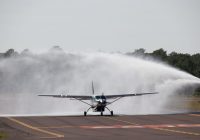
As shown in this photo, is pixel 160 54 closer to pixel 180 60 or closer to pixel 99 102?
pixel 180 60

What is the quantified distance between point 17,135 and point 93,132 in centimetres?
532

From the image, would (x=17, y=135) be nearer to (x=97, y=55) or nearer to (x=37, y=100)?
(x=97, y=55)

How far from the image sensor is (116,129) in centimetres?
4306

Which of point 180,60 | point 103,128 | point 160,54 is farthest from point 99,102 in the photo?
point 160,54

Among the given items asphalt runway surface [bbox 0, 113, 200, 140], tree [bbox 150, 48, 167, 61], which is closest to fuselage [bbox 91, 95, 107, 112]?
asphalt runway surface [bbox 0, 113, 200, 140]

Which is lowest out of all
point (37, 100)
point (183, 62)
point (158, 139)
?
point (158, 139)

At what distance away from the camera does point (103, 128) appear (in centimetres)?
4406

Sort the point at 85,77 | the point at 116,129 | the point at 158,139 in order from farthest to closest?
the point at 85,77
the point at 116,129
the point at 158,139

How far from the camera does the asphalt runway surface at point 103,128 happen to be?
124ft

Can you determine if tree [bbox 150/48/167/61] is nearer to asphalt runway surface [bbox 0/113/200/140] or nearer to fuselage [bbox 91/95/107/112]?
fuselage [bbox 91/95/107/112]

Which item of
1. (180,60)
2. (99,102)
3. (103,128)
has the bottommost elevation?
(103,128)

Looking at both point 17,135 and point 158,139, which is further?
point 17,135

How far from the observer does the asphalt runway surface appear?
124 ft

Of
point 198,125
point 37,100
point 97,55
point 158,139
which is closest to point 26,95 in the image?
point 37,100
